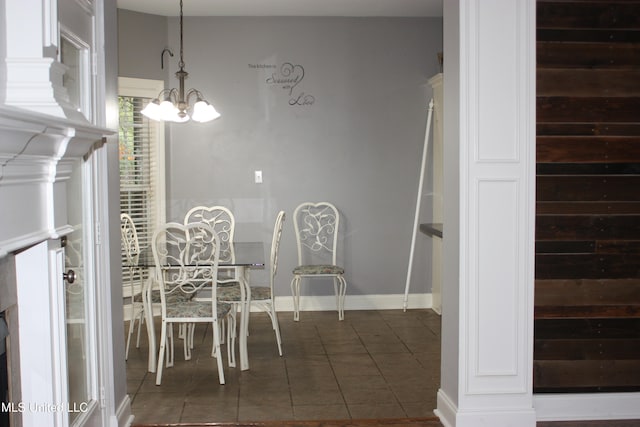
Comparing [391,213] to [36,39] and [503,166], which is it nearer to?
[503,166]

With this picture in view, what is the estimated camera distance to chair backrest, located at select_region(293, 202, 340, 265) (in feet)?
Answer: 21.5

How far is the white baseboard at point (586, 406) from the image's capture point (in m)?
3.62

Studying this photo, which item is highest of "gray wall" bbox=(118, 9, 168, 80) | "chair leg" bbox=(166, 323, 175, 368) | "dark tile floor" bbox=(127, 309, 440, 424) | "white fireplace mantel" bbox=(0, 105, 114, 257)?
"gray wall" bbox=(118, 9, 168, 80)

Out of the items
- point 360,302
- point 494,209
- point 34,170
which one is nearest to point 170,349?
point 360,302

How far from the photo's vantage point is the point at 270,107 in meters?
6.46

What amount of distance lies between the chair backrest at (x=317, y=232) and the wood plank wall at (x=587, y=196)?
311 cm

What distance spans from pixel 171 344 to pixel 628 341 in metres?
2.86

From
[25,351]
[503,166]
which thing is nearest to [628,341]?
[503,166]

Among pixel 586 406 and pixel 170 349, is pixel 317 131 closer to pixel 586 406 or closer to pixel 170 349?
pixel 170 349

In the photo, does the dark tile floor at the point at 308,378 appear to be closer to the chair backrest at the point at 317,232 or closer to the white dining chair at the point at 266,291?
the white dining chair at the point at 266,291

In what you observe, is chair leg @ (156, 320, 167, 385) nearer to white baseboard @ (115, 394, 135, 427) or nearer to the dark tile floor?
the dark tile floor

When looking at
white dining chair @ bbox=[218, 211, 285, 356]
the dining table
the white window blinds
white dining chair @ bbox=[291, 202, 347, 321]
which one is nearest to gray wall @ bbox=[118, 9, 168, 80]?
the white window blinds

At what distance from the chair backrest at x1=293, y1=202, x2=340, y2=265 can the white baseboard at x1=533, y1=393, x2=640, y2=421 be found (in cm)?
313

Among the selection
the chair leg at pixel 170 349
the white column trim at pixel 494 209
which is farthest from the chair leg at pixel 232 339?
the white column trim at pixel 494 209
